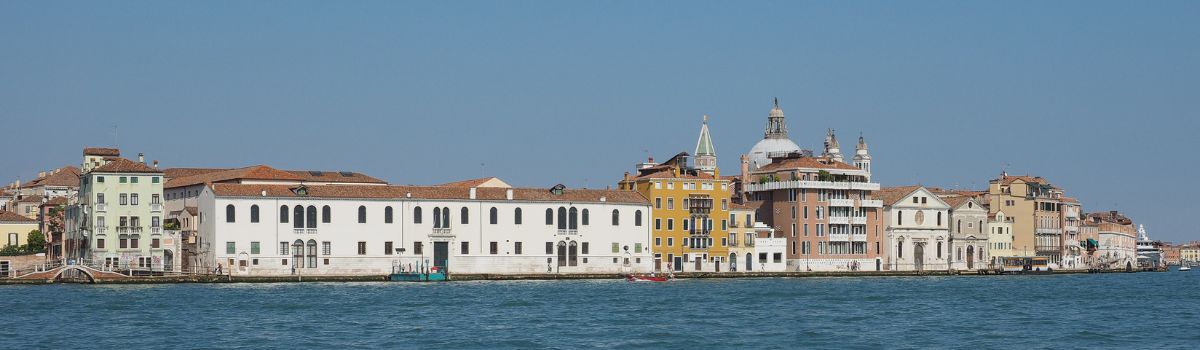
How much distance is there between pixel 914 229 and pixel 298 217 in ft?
123

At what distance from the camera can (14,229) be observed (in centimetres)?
7881

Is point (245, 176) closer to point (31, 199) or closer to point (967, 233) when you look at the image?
point (31, 199)

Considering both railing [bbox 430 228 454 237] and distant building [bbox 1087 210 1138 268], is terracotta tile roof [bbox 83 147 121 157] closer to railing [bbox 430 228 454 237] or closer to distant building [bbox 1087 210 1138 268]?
railing [bbox 430 228 454 237]

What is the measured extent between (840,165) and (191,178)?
3479 cm

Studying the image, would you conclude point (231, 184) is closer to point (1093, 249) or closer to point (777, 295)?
point (777, 295)

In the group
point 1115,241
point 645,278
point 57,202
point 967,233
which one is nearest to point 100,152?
point 57,202

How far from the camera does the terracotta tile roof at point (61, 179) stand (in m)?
97.2

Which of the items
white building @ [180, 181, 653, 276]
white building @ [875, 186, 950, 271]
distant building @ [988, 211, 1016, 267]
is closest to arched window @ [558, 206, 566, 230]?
white building @ [180, 181, 653, 276]

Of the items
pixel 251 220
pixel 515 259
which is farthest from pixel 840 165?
pixel 251 220

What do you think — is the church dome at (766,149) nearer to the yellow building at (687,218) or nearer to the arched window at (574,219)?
the yellow building at (687,218)

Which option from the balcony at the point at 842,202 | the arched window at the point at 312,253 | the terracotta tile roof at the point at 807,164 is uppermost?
the terracotta tile roof at the point at 807,164

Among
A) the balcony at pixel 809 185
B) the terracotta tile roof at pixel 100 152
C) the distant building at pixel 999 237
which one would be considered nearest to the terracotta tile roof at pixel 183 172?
the terracotta tile roof at pixel 100 152

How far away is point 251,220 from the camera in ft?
226

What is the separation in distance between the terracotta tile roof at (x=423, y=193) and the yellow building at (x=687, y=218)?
4.13ft
